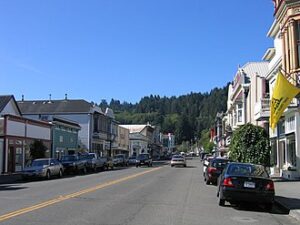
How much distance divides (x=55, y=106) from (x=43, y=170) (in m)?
42.5

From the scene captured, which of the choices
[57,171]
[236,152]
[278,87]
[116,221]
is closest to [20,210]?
[116,221]

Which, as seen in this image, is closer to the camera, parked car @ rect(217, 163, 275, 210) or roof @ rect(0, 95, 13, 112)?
parked car @ rect(217, 163, 275, 210)

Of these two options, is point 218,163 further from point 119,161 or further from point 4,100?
point 119,161

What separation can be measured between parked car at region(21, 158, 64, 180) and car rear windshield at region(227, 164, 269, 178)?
65.8ft

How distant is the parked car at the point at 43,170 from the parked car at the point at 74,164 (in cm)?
527

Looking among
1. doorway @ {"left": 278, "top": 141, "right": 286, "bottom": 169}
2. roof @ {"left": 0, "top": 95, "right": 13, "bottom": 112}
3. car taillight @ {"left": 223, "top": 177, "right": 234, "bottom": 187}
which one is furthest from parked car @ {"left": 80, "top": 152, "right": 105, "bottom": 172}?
car taillight @ {"left": 223, "top": 177, "right": 234, "bottom": 187}

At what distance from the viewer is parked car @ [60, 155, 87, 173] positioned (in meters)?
43.7

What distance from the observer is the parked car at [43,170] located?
111 ft

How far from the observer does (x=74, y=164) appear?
43.9 m

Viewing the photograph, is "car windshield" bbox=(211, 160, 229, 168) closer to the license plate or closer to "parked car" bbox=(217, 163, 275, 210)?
"parked car" bbox=(217, 163, 275, 210)

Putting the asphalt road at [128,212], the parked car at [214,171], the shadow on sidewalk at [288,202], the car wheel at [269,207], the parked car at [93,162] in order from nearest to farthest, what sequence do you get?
1. the asphalt road at [128,212]
2. the car wheel at [269,207]
3. the shadow on sidewalk at [288,202]
4. the parked car at [214,171]
5. the parked car at [93,162]

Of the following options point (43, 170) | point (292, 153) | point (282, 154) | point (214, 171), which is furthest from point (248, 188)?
point (43, 170)

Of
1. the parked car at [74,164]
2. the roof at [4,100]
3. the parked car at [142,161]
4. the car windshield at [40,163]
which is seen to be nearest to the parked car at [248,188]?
the car windshield at [40,163]

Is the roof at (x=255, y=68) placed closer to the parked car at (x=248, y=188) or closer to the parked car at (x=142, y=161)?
the parked car at (x=142, y=161)
